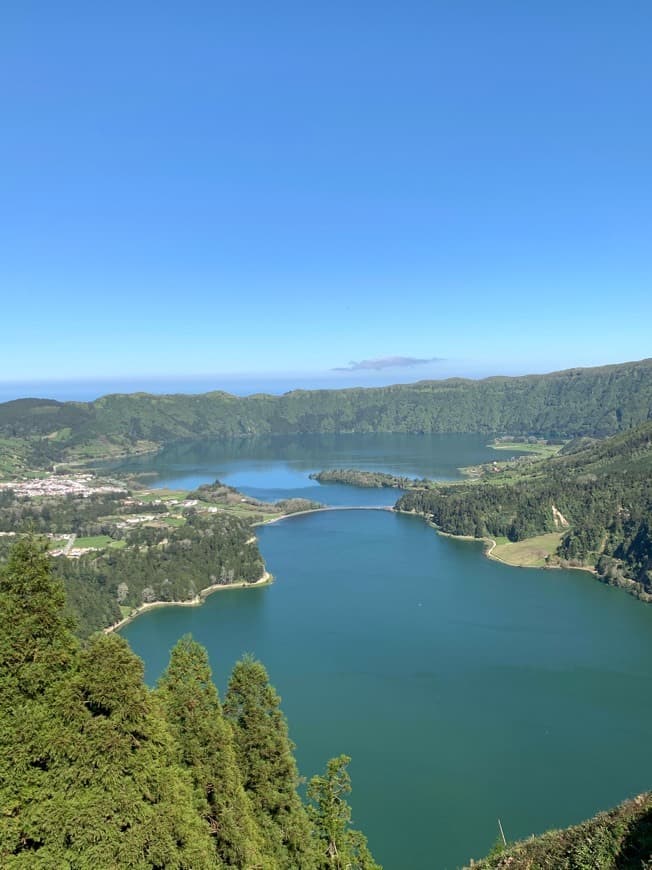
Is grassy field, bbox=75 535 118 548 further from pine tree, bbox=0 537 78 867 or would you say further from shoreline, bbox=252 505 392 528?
pine tree, bbox=0 537 78 867

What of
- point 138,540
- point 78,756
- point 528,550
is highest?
point 78,756

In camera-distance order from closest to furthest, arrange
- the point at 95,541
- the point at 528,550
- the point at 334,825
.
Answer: the point at 334,825 → the point at 528,550 → the point at 95,541

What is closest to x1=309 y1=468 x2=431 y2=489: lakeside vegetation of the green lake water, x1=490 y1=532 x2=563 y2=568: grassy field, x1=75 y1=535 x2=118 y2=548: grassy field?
x1=490 y1=532 x2=563 y2=568: grassy field

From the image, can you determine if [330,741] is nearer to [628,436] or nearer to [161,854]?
[161,854]

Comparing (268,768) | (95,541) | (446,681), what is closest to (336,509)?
(95,541)

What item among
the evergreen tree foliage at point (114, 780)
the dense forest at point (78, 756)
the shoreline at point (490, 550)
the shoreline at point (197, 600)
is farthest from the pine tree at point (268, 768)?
the shoreline at point (490, 550)

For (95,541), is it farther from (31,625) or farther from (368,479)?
(31,625)

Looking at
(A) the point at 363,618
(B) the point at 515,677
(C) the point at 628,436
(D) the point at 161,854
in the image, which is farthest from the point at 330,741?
(C) the point at 628,436
